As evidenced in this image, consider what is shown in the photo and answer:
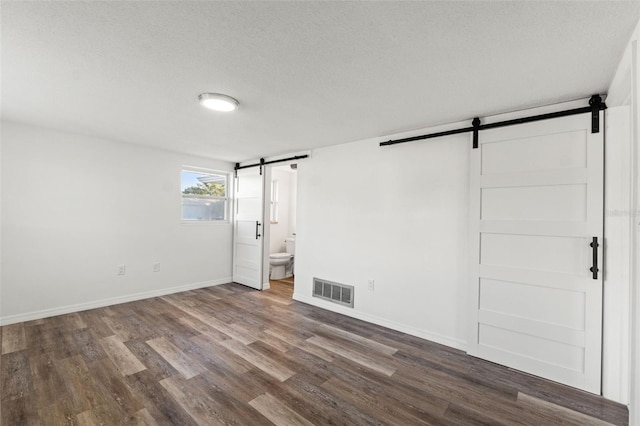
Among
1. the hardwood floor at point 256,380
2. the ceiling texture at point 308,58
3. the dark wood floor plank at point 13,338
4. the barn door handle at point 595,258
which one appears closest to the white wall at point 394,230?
the hardwood floor at point 256,380

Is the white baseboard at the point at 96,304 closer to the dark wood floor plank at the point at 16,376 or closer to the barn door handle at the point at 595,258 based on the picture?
the dark wood floor plank at the point at 16,376

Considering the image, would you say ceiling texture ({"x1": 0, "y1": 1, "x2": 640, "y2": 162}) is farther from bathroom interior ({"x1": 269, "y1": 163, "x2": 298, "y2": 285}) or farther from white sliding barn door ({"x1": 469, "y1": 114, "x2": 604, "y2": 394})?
bathroom interior ({"x1": 269, "y1": 163, "x2": 298, "y2": 285})

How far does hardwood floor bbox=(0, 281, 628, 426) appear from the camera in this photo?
1778 mm

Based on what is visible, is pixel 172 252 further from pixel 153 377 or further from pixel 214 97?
pixel 214 97

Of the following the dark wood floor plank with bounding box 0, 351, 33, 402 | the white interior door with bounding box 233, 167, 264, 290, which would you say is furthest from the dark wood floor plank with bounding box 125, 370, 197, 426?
the white interior door with bounding box 233, 167, 264, 290

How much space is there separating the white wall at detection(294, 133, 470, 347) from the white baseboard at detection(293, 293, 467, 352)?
0.01 m

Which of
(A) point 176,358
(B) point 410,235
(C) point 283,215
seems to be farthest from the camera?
(C) point 283,215

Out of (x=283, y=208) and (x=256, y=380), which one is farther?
(x=283, y=208)

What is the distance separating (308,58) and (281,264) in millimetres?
4490

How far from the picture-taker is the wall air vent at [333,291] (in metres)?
3.61

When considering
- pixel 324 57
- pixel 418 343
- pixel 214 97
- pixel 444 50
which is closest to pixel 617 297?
pixel 418 343

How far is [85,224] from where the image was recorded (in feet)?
11.8

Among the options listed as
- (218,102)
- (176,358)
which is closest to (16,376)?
(176,358)

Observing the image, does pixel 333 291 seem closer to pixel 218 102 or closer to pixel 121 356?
pixel 121 356
